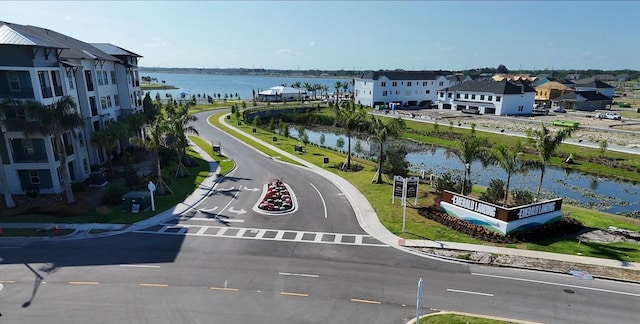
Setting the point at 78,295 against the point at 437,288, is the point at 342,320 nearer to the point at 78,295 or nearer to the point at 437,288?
the point at 437,288

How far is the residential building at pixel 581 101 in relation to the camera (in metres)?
108

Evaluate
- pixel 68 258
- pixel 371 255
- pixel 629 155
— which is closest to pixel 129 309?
pixel 68 258

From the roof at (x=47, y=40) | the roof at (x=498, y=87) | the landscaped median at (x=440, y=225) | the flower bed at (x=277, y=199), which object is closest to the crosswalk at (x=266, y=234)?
the landscaped median at (x=440, y=225)

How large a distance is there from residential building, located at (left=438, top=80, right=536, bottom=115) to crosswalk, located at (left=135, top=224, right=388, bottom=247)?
3198 inches

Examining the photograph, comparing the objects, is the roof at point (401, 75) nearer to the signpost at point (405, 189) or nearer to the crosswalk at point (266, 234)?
the signpost at point (405, 189)

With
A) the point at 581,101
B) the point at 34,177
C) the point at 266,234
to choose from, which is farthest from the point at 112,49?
the point at 581,101

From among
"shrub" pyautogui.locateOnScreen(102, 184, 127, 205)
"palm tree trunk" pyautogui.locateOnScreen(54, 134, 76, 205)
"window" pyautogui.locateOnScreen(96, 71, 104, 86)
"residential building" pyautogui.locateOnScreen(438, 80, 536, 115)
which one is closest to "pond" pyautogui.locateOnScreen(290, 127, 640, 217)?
"shrub" pyautogui.locateOnScreen(102, 184, 127, 205)

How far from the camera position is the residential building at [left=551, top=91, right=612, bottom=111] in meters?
108

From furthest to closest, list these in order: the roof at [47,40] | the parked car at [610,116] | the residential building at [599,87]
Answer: the residential building at [599,87] → the parked car at [610,116] → the roof at [47,40]

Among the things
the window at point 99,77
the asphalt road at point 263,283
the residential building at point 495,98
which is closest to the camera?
the asphalt road at point 263,283

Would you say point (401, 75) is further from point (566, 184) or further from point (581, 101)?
point (566, 184)

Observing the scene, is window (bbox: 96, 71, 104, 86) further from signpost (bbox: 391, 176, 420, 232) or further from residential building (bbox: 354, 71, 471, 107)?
residential building (bbox: 354, 71, 471, 107)

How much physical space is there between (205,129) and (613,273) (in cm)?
6576

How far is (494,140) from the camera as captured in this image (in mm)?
63969
